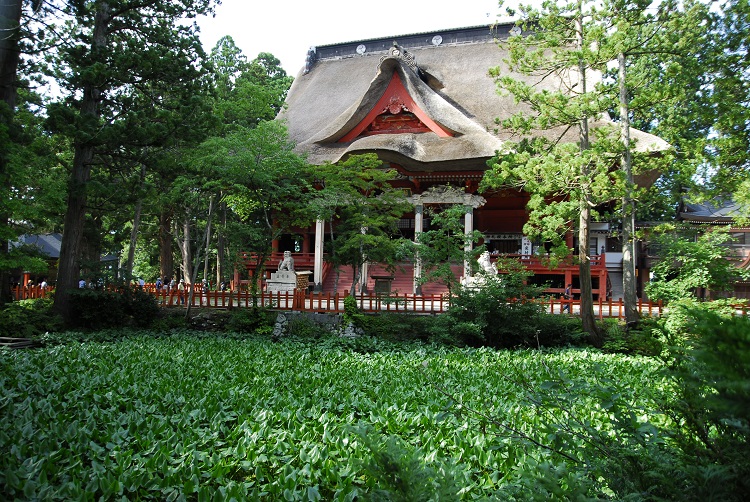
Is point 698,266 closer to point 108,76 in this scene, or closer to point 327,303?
point 327,303

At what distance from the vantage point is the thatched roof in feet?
48.3

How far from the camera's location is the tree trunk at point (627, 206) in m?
10.0

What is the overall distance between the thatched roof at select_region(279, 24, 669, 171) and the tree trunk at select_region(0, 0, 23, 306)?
695cm

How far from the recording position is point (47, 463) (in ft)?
11.2

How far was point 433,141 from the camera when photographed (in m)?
15.6

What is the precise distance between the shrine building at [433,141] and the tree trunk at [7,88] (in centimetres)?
720

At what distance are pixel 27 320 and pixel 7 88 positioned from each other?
5.00 meters

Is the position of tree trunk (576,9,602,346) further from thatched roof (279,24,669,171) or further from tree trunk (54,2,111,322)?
tree trunk (54,2,111,322)

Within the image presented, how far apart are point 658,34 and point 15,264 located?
1382cm

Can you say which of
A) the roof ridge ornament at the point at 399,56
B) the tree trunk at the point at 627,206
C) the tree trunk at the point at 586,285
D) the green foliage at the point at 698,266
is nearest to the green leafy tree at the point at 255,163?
the roof ridge ornament at the point at 399,56

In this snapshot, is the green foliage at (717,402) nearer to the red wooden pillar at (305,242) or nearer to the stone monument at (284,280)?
the stone monument at (284,280)

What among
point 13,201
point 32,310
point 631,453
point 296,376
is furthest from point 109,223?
point 631,453

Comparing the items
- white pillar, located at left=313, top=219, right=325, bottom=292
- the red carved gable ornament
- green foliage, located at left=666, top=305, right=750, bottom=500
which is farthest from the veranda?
green foliage, located at left=666, top=305, right=750, bottom=500

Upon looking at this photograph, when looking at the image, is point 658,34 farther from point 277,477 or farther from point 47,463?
point 47,463
